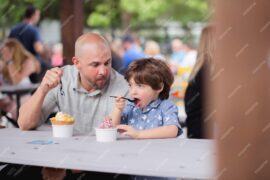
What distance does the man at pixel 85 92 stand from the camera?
9.98 feet

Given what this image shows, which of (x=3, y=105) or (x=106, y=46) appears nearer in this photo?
(x=106, y=46)

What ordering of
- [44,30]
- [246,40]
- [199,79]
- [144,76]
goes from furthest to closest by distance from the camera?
[44,30]
[199,79]
[144,76]
[246,40]

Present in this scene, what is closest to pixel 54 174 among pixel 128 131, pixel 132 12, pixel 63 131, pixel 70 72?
pixel 63 131

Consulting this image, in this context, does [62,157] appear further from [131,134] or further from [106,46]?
[106,46]

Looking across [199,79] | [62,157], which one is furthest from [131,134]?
[199,79]

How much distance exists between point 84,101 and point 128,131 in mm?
505

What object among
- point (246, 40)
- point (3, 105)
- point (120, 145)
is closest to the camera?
point (246, 40)

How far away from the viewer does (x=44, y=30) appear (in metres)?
25.5

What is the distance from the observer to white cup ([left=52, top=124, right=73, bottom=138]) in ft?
9.36

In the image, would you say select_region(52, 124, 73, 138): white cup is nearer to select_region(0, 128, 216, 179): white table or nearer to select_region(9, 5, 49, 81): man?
select_region(0, 128, 216, 179): white table

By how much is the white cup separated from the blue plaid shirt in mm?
279

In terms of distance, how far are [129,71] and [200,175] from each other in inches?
42.6

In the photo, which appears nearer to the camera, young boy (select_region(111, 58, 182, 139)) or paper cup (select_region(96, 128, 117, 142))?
paper cup (select_region(96, 128, 117, 142))

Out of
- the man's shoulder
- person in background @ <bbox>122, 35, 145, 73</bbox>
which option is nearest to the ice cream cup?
the man's shoulder
